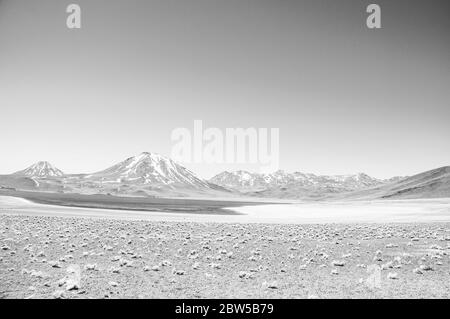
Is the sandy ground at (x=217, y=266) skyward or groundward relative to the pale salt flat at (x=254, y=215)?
skyward

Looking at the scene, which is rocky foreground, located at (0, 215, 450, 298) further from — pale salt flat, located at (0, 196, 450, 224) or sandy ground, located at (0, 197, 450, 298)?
pale salt flat, located at (0, 196, 450, 224)

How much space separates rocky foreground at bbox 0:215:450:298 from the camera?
38.0 ft

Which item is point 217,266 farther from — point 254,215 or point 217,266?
point 254,215

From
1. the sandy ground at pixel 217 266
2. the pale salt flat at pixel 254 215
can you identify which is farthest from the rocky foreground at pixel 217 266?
the pale salt flat at pixel 254 215

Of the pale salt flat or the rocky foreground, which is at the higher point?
the rocky foreground

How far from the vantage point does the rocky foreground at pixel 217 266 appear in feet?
38.0

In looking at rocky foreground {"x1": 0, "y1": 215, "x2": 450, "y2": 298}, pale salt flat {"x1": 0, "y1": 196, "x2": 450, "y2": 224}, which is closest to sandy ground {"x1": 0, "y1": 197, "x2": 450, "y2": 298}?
rocky foreground {"x1": 0, "y1": 215, "x2": 450, "y2": 298}

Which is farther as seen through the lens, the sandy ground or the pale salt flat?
the pale salt flat

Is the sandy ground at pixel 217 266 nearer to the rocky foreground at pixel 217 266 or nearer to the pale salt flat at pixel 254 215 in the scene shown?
the rocky foreground at pixel 217 266

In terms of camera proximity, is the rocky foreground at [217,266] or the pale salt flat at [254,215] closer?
the rocky foreground at [217,266]

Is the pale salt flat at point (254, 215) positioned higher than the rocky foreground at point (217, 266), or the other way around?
the rocky foreground at point (217, 266)

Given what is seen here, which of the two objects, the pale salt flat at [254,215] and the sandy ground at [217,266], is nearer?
the sandy ground at [217,266]

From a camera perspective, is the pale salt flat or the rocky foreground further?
the pale salt flat

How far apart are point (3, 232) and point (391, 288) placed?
25.9 meters
